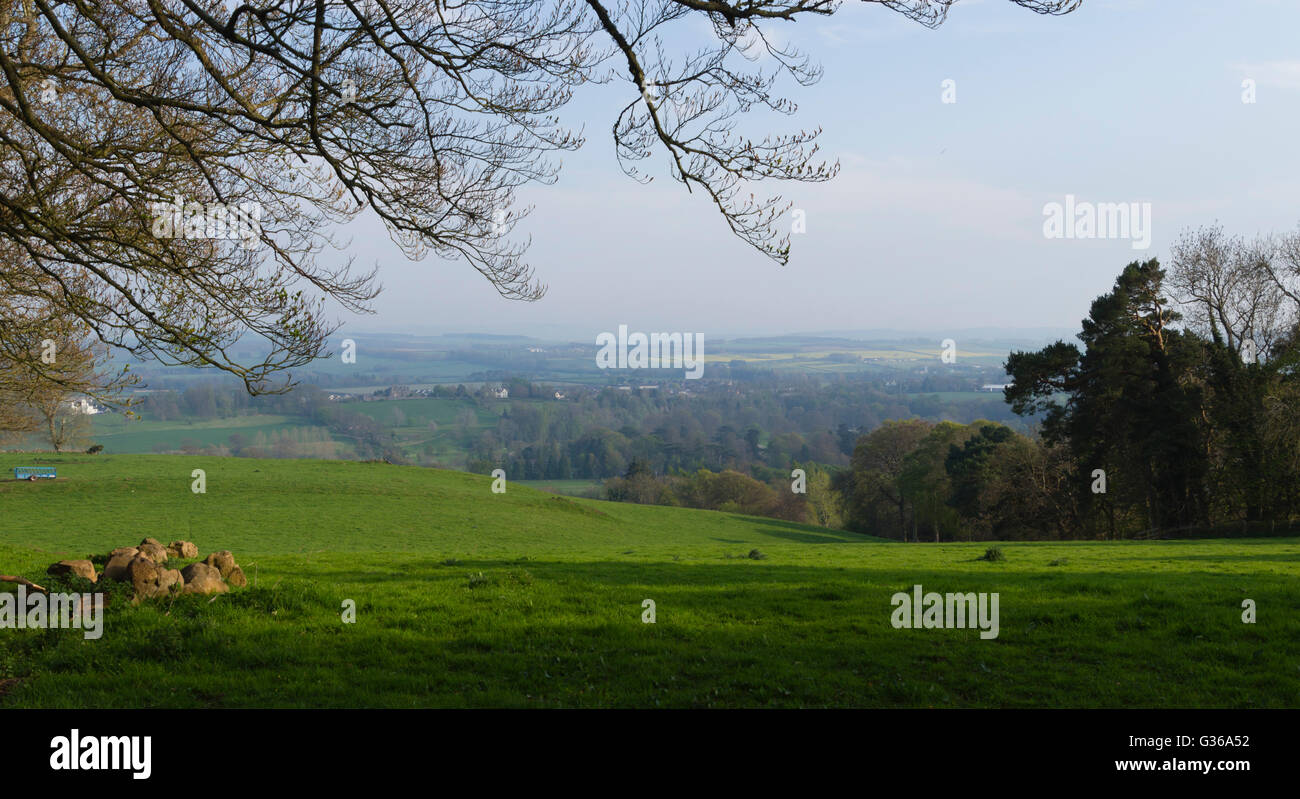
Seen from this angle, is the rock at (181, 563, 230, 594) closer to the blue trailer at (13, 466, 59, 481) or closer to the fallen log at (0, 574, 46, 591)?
the fallen log at (0, 574, 46, 591)

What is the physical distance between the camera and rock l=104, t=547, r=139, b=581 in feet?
32.4

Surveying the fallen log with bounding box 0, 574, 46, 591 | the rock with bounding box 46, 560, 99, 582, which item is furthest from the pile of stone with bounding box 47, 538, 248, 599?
the fallen log with bounding box 0, 574, 46, 591

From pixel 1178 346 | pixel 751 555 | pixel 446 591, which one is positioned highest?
pixel 1178 346

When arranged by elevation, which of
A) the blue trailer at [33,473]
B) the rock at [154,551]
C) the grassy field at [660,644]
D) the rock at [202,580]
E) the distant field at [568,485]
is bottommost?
the distant field at [568,485]

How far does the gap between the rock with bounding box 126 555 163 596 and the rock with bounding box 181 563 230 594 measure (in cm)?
33

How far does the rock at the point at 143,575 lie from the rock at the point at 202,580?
0.33 meters

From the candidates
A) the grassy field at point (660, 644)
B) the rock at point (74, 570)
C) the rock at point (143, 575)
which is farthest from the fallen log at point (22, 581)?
the rock at point (143, 575)

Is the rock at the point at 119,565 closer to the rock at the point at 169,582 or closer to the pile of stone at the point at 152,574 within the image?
Result: the pile of stone at the point at 152,574

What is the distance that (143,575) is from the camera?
962 cm

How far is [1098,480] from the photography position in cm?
3784

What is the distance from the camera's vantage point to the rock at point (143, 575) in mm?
9523
